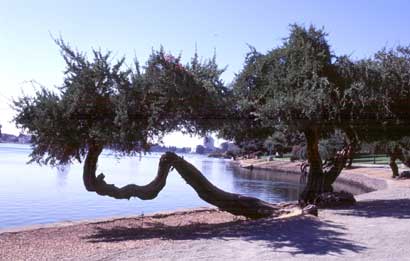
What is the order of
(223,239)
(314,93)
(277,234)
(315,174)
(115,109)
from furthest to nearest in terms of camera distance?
(315,174)
(314,93)
(115,109)
(277,234)
(223,239)

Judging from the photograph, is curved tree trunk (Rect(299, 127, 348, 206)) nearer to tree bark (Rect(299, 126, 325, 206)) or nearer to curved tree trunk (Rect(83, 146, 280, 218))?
tree bark (Rect(299, 126, 325, 206))

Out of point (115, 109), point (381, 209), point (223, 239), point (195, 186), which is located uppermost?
point (115, 109)

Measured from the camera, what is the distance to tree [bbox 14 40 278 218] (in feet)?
45.9

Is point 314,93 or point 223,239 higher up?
point 314,93

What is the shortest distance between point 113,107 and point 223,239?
5.27 metres

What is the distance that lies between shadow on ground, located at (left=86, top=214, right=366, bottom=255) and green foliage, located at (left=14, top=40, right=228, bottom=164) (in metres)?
2.43

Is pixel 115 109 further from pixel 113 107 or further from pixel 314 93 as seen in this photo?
pixel 314 93

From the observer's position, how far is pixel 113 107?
14.5 metres

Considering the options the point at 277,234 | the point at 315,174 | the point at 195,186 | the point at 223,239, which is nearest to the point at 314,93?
the point at 315,174

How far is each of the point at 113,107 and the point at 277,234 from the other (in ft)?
19.0

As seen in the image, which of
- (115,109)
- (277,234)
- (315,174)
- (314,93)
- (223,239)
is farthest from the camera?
(315,174)

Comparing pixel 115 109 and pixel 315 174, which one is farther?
pixel 315 174

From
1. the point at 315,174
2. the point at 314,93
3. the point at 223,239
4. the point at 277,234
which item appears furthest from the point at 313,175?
the point at 223,239

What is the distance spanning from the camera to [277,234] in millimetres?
11953
